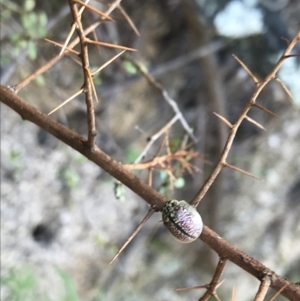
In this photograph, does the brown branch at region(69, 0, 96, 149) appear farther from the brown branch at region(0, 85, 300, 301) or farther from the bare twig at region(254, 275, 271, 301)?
the bare twig at region(254, 275, 271, 301)

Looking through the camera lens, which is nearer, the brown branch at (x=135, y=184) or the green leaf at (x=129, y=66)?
the brown branch at (x=135, y=184)

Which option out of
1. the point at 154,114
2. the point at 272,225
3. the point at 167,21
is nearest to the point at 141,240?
the point at 154,114

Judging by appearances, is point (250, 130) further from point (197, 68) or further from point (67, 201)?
point (67, 201)

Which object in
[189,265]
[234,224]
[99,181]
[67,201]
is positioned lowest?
[67,201]

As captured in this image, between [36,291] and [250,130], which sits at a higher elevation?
[250,130]

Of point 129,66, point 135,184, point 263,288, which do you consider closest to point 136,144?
point 129,66

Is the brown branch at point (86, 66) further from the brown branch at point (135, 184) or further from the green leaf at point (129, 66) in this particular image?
the green leaf at point (129, 66)

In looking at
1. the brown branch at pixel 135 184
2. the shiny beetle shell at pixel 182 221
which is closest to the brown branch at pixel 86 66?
the brown branch at pixel 135 184
